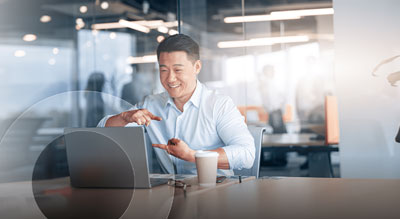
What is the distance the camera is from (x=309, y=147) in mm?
4371

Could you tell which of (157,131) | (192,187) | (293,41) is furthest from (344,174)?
(192,187)

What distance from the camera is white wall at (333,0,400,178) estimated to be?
3748 mm

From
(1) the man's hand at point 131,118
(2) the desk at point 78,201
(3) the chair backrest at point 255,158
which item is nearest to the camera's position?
(2) the desk at point 78,201

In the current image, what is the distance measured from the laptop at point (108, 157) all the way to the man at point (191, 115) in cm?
61

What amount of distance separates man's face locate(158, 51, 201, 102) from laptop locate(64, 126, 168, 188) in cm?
131

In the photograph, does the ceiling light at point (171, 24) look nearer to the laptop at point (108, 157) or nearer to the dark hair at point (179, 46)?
the dark hair at point (179, 46)

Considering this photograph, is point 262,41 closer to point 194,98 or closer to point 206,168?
point 194,98

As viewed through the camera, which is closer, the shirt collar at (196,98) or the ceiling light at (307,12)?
the shirt collar at (196,98)

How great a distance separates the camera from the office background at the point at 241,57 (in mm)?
3797

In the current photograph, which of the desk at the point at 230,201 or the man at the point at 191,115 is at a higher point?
the man at the point at 191,115

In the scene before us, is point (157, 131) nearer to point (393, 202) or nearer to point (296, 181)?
point (296, 181)

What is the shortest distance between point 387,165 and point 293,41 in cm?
148

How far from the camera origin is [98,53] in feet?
15.4

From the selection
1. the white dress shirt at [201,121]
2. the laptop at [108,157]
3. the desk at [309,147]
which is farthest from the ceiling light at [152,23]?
the laptop at [108,157]
